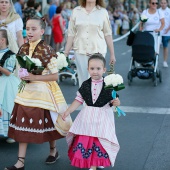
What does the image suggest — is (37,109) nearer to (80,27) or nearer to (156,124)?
(80,27)

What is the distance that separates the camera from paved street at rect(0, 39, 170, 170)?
6176 mm

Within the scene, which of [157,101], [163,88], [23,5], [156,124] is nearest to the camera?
[156,124]

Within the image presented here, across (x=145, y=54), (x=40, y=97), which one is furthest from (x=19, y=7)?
(x=40, y=97)

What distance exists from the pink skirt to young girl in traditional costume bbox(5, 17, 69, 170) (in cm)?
45

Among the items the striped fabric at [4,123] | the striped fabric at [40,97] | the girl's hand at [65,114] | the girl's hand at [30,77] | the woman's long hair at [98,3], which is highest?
the woman's long hair at [98,3]

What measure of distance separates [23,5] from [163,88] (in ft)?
28.7

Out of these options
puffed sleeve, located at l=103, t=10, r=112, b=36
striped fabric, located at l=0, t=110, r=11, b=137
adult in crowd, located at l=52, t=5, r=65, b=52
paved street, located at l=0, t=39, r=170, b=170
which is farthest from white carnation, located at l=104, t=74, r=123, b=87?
adult in crowd, located at l=52, t=5, r=65, b=52

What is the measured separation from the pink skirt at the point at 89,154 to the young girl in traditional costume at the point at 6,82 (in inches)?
59.4

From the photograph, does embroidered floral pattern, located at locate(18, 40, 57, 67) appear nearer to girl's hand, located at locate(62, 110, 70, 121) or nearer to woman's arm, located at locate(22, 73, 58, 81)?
woman's arm, located at locate(22, 73, 58, 81)

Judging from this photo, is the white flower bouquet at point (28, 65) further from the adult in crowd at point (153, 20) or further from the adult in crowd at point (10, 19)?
the adult in crowd at point (153, 20)

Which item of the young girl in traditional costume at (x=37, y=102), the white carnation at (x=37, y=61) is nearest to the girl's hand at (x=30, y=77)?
the young girl in traditional costume at (x=37, y=102)

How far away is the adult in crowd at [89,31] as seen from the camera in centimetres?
741

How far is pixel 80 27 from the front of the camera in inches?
294

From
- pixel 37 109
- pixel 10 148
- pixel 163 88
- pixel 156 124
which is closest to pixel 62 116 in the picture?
pixel 37 109
